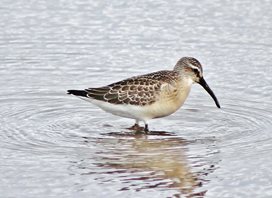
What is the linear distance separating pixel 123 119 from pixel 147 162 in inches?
96.6

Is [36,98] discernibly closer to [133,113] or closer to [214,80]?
[133,113]

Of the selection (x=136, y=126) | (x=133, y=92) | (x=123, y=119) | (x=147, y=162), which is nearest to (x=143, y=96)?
(x=133, y=92)

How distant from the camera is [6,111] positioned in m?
13.1

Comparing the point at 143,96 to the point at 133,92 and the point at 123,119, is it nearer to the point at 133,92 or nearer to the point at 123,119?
the point at 133,92

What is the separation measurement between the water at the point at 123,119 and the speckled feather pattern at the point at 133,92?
1.30ft

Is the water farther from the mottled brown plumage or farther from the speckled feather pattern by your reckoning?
the speckled feather pattern

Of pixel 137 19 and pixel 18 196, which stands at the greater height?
pixel 137 19

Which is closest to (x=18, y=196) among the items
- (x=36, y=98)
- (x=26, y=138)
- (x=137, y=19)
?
(x=26, y=138)

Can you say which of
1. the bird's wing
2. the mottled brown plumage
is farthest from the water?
the bird's wing

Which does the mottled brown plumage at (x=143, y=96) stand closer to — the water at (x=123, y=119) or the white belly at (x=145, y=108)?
the white belly at (x=145, y=108)

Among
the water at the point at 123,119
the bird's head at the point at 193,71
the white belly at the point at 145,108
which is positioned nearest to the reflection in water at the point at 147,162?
the water at the point at 123,119

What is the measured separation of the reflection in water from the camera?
10.3 metres

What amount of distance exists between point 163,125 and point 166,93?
1.55ft

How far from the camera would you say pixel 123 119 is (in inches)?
527
